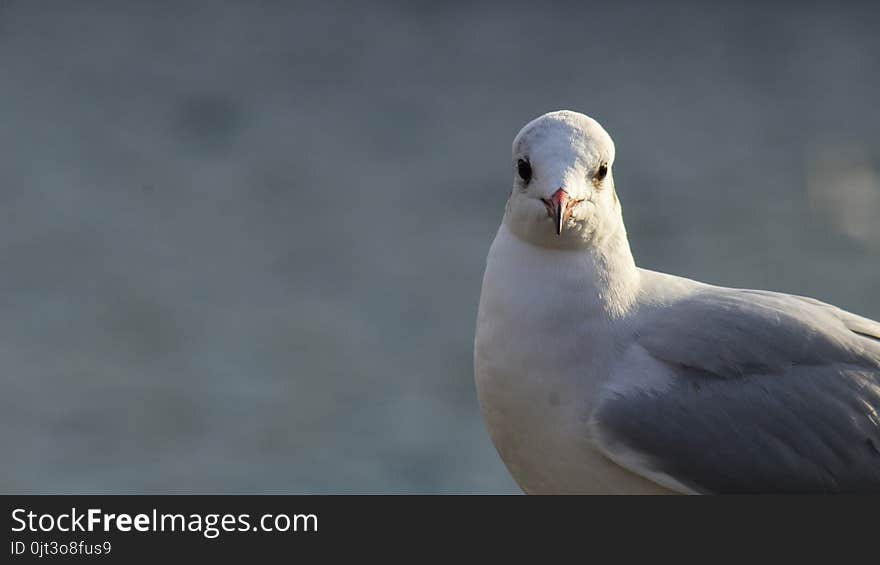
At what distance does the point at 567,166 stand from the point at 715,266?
15.6ft

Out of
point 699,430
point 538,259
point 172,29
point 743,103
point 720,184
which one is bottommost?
point 699,430

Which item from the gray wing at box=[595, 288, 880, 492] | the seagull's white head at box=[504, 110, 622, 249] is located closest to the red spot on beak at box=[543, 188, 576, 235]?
the seagull's white head at box=[504, 110, 622, 249]

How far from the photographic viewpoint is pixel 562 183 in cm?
232

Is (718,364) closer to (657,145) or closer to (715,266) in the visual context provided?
(715,266)

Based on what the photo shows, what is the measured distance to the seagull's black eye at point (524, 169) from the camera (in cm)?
237

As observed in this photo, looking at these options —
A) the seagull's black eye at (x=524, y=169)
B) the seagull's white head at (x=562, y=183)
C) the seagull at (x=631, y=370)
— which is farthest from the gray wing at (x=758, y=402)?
the seagull's black eye at (x=524, y=169)

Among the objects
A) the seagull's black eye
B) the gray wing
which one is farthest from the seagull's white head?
the gray wing

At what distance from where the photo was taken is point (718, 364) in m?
2.50

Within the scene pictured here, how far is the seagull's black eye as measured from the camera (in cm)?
237

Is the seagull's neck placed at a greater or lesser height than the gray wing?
greater

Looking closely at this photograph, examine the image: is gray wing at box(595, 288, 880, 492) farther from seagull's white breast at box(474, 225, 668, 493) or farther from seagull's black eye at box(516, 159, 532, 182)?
seagull's black eye at box(516, 159, 532, 182)

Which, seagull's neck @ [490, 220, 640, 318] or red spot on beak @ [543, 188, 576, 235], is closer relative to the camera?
red spot on beak @ [543, 188, 576, 235]

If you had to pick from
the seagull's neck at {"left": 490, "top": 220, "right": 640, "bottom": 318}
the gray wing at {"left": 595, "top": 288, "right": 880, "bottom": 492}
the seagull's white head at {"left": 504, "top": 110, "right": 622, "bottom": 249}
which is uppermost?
the seagull's white head at {"left": 504, "top": 110, "right": 622, "bottom": 249}

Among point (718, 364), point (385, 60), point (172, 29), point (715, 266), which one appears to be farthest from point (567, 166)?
point (172, 29)
